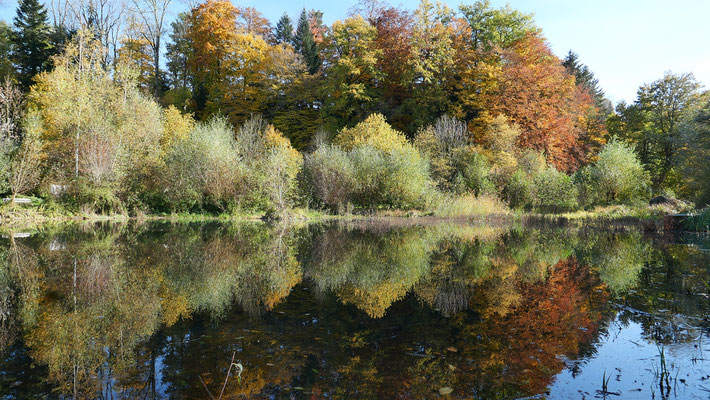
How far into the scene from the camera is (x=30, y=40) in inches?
1441

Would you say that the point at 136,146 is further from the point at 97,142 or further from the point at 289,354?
the point at 289,354

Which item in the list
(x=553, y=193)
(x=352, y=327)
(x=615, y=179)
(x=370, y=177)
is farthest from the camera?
(x=615, y=179)

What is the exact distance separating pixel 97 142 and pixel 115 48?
21570 millimetres

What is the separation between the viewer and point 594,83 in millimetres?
53594

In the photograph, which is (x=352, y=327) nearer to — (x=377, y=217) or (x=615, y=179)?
(x=377, y=217)

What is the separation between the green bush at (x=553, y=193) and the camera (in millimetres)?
25812

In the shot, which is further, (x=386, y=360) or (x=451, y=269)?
(x=451, y=269)

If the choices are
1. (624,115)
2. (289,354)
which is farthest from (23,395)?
(624,115)

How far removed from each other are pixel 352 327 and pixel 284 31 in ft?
158

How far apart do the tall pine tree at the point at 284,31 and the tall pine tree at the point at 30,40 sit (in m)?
22.1

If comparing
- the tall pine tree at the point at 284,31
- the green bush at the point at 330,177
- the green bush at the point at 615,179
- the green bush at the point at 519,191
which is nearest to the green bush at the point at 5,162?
the green bush at the point at 330,177

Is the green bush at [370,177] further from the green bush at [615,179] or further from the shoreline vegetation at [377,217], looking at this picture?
the green bush at [615,179]

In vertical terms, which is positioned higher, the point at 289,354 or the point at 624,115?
the point at 624,115

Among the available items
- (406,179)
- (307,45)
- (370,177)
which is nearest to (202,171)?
(370,177)
